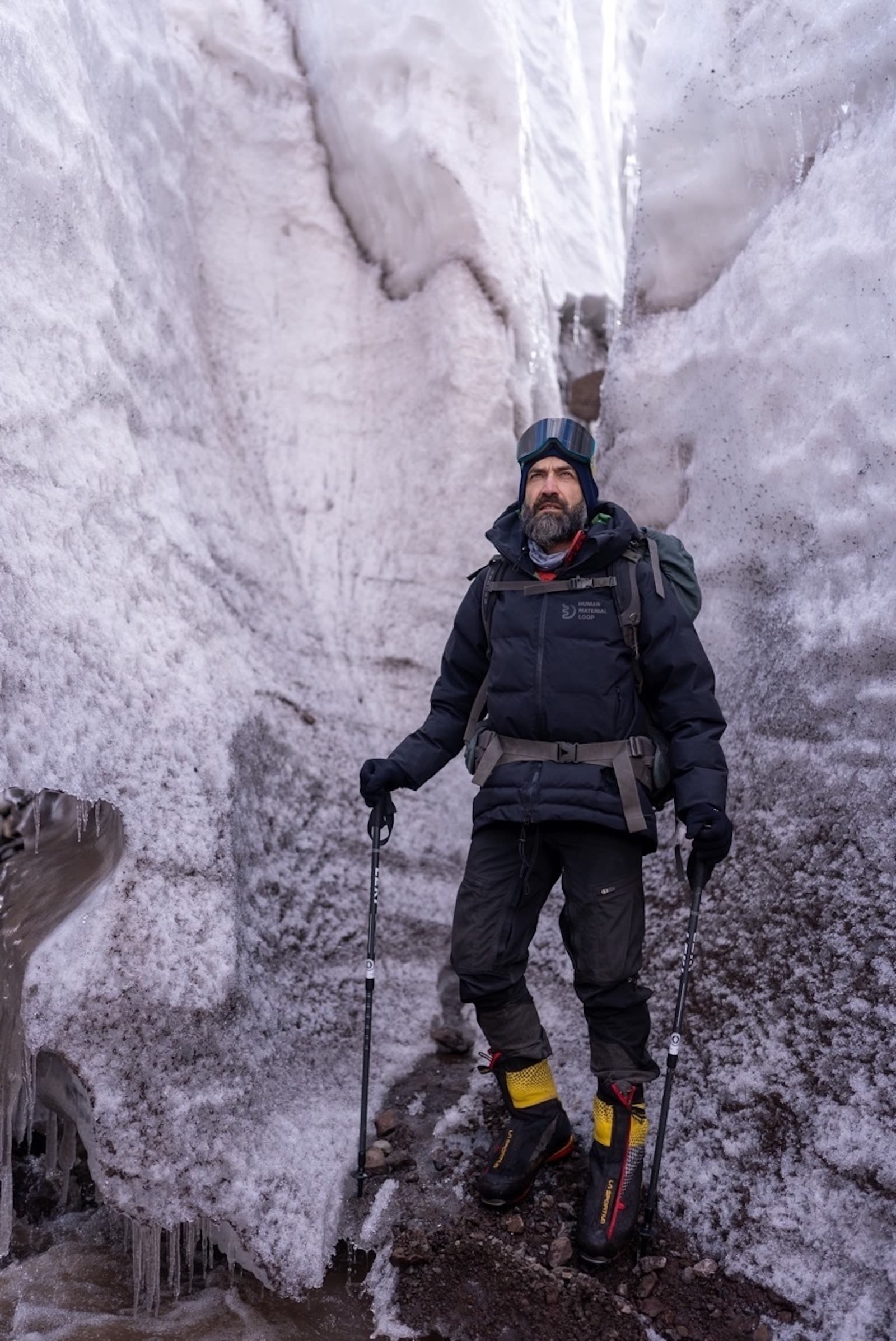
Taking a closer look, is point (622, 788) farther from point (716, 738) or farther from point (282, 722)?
point (282, 722)

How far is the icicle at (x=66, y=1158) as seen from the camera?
4.10m

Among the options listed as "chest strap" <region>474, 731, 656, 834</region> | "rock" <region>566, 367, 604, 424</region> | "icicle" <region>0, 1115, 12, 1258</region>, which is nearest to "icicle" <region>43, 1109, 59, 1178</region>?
"icicle" <region>0, 1115, 12, 1258</region>

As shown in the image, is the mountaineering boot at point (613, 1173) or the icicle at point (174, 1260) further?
the icicle at point (174, 1260)

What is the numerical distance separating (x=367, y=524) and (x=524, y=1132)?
3.75 metres

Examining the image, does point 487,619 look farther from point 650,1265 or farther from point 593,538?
point 650,1265

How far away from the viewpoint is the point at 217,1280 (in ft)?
12.3

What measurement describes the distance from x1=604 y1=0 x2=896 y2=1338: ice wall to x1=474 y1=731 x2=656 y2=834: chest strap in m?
0.97

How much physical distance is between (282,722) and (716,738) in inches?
98.3

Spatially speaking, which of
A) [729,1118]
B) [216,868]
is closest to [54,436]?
[216,868]

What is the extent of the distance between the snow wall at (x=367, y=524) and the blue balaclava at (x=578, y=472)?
3.92ft

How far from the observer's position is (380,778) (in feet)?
13.4

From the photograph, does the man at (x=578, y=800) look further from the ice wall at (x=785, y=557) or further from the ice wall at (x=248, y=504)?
the ice wall at (x=248, y=504)

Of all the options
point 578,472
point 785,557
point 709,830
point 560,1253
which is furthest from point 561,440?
point 560,1253

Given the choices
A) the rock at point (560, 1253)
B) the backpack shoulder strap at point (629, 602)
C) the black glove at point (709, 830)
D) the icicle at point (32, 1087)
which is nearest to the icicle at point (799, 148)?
the backpack shoulder strap at point (629, 602)
